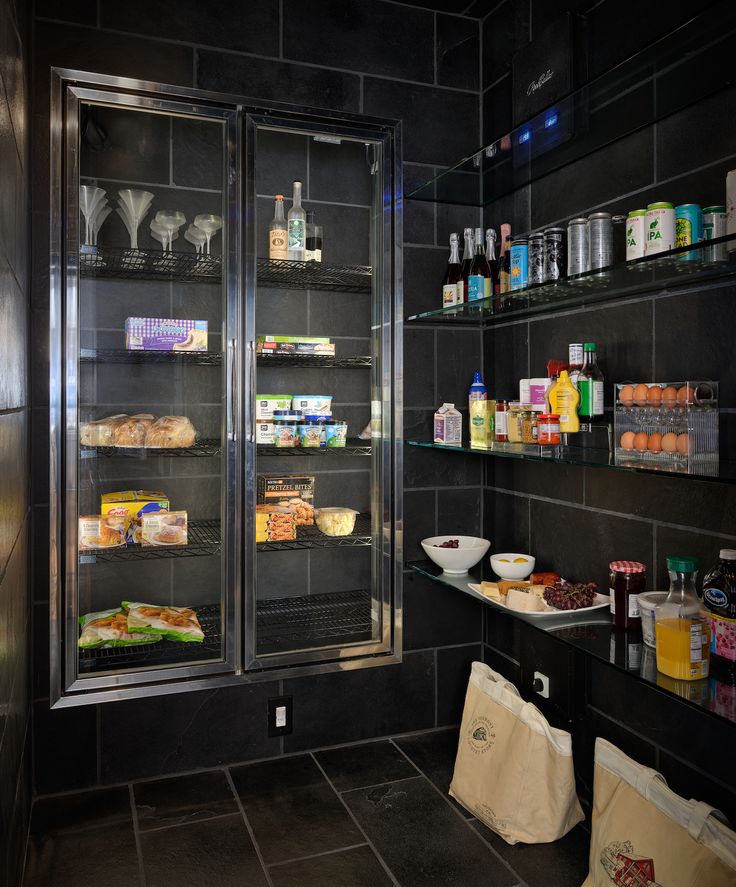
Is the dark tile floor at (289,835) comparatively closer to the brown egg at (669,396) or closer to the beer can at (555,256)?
the brown egg at (669,396)

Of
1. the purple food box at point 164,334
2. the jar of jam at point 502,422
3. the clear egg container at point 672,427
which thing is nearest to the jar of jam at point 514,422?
the jar of jam at point 502,422

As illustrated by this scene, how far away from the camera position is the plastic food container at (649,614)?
1.67 metres

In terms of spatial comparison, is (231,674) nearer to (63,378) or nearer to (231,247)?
(63,378)

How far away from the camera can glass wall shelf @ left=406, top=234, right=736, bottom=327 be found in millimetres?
1509

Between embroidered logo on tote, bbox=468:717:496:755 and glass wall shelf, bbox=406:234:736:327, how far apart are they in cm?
126

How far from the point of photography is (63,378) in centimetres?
205

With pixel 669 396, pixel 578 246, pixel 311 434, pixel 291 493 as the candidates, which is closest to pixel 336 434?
pixel 311 434

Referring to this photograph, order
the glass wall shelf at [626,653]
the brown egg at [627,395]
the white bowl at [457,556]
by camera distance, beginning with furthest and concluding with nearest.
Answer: the white bowl at [457,556] → the brown egg at [627,395] → the glass wall shelf at [626,653]

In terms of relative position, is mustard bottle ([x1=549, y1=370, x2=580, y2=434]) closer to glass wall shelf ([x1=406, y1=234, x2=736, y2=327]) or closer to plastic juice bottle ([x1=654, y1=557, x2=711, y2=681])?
glass wall shelf ([x1=406, y1=234, x2=736, y2=327])

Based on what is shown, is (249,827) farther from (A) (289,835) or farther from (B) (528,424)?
(B) (528,424)

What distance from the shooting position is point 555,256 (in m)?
1.98

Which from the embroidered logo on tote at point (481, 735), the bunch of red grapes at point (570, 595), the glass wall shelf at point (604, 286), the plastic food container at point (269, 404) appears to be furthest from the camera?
the plastic food container at point (269, 404)

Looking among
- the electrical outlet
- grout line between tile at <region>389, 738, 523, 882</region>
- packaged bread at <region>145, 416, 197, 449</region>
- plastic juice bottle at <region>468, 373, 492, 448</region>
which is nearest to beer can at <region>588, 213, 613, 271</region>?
plastic juice bottle at <region>468, 373, 492, 448</region>

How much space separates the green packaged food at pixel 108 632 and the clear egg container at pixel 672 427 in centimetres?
153
